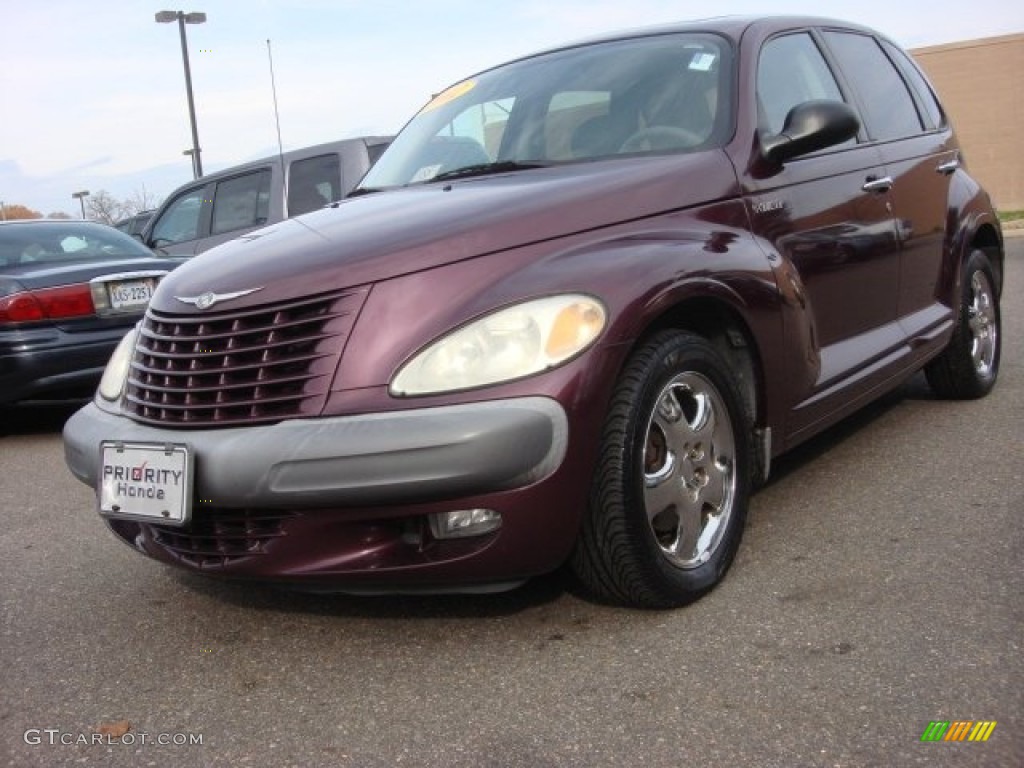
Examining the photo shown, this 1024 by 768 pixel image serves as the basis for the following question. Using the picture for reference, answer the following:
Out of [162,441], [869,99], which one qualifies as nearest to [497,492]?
[162,441]

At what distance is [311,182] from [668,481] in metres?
6.67

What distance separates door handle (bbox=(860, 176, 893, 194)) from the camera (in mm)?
3939

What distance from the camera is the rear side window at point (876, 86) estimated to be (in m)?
4.32

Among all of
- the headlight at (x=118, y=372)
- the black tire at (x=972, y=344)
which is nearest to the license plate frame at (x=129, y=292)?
the headlight at (x=118, y=372)

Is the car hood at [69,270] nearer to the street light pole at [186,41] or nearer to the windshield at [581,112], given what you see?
the windshield at [581,112]

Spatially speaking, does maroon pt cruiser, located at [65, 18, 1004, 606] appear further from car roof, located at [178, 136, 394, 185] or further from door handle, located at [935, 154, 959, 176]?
car roof, located at [178, 136, 394, 185]

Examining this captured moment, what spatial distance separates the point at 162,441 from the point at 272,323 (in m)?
0.41

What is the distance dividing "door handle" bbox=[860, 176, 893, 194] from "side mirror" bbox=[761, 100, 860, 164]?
0.55 metres

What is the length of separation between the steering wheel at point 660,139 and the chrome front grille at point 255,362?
1252 millimetres

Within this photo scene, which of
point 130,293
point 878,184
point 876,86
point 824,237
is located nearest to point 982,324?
point 876,86

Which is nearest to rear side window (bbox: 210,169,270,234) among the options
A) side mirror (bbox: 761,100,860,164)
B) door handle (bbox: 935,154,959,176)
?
door handle (bbox: 935,154,959,176)

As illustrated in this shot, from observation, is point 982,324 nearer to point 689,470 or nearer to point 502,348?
point 689,470

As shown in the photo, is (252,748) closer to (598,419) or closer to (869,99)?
(598,419)

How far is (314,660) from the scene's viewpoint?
8.98 ft
